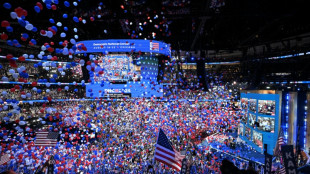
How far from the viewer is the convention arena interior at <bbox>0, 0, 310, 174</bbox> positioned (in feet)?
17.7

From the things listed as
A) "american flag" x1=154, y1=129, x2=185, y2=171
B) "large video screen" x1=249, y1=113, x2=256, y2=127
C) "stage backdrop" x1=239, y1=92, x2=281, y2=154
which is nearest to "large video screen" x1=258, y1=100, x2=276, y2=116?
"stage backdrop" x1=239, y1=92, x2=281, y2=154

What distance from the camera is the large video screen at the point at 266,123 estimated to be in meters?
10.2

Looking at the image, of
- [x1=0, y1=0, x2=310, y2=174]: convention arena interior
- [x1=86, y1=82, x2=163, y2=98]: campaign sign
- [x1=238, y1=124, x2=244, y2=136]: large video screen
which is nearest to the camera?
[x1=0, y1=0, x2=310, y2=174]: convention arena interior

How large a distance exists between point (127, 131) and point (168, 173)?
616 cm

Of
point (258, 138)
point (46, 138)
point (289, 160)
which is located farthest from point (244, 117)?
point (46, 138)

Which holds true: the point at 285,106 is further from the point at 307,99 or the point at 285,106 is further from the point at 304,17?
the point at 304,17

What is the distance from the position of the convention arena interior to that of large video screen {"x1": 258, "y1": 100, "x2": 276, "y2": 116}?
59mm

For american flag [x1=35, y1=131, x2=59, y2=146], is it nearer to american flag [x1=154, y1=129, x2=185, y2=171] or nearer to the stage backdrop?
american flag [x1=154, y1=129, x2=185, y2=171]

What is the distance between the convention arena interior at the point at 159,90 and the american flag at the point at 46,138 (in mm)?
45

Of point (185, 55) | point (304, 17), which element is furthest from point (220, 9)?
point (185, 55)

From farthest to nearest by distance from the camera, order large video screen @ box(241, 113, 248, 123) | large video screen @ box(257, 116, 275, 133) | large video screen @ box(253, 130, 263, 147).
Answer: large video screen @ box(241, 113, 248, 123) < large video screen @ box(253, 130, 263, 147) < large video screen @ box(257, 116, 275, 133)

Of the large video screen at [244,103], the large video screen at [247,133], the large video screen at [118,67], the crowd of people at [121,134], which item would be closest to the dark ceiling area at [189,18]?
the large video screen at [118,67]

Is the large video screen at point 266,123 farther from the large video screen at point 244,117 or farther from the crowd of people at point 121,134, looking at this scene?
the crowd of people at point 121,134

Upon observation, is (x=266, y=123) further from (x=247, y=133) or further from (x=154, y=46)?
(x=154, y=46)
